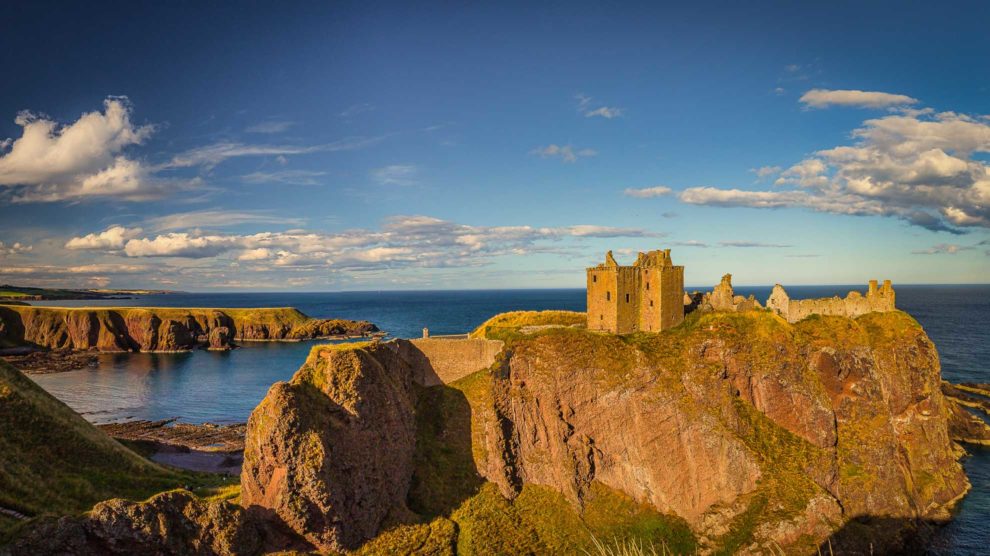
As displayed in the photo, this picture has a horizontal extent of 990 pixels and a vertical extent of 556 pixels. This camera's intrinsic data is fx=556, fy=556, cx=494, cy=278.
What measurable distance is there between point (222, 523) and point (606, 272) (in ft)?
123

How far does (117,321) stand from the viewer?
148 m

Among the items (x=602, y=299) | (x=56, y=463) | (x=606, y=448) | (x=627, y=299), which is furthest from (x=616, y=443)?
(x=56, y=463)

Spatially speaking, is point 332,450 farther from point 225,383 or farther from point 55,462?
point 225,383

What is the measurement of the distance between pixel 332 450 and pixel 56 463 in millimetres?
24550

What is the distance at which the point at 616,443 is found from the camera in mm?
46281

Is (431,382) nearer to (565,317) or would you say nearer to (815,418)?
(565,317)

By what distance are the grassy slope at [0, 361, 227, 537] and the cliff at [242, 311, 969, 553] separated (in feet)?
50.9

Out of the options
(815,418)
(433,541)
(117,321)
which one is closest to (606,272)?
(815,418)

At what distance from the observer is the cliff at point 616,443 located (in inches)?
1510

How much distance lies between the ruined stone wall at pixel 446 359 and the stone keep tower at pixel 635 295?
445 inches

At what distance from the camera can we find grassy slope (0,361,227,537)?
1519 inches

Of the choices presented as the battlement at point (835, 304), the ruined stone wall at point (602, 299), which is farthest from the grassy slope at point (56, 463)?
the battlement at point (835, 304)

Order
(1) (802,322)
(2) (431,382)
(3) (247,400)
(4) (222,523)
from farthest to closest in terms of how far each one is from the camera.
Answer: (3) (247,400) < (1) (802,322) < (2) (431,382) < (4) (222,523)

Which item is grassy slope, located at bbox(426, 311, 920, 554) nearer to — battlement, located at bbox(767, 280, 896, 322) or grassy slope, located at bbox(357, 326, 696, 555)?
grassy slope, located at bbox(357, 326, 696, 555)
